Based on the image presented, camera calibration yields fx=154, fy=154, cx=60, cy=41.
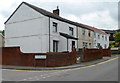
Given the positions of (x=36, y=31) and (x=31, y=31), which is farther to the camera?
(x=31, y=31)

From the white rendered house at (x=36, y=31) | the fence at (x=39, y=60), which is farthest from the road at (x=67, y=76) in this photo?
the white rendered house at (x=36, y=31)

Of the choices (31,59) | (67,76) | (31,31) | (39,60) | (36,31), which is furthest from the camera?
(31,31)

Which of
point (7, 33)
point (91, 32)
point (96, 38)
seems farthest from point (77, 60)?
point (96, 38)

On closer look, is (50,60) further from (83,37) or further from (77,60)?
(83,37)

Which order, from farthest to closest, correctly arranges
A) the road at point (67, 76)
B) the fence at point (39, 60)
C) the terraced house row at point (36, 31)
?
1. the terraced house row at point (36, 31)
2. the fence at point (39, 60)
3. the road at point (67, 76)

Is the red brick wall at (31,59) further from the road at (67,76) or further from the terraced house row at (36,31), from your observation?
the terraced house row at (36,31)

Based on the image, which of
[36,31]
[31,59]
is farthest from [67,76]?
[36,31]

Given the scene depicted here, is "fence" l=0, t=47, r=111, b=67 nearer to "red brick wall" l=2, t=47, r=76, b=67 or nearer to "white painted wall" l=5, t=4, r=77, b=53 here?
"red brick wall" l=2, t=47, r=76, b=67

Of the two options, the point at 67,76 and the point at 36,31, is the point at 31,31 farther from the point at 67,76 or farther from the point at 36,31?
the point at 67,76

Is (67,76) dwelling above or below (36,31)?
below

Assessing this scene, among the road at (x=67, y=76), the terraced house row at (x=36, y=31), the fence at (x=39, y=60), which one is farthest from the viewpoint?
the terraced house row at (x=36, y=31)

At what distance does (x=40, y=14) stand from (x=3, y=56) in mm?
8415

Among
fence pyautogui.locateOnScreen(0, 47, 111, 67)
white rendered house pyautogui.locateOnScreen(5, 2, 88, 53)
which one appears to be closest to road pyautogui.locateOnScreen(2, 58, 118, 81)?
fence pyautogui.locateOnScreen(0, 47, 111, 67)

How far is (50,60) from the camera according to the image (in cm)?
1744
